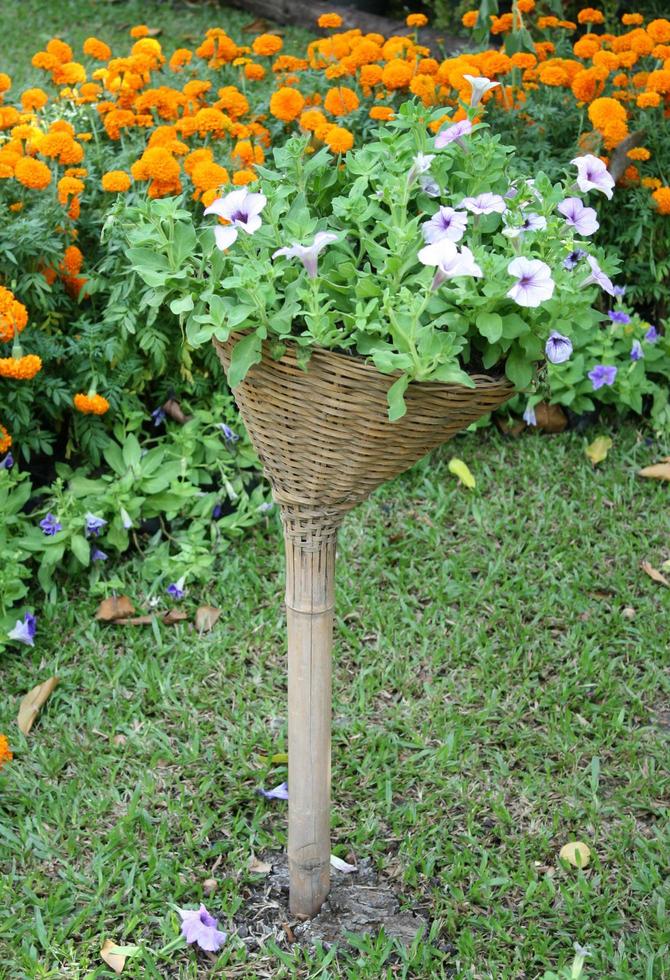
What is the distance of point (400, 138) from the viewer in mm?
1714

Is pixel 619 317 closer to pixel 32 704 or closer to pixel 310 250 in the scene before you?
pixel 32 704

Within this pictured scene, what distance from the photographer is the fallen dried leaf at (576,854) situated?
2.33 metres

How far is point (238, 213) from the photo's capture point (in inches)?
61.8

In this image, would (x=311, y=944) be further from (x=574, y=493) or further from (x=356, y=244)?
(x=574, y=493)

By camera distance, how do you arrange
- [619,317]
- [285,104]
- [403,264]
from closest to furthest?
[403,264] → [285,104] → [619,317]

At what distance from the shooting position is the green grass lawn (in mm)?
2203

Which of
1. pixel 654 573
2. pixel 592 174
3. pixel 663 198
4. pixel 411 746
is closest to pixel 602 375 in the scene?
pixel 663 198

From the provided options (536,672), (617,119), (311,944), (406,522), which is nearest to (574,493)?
(406,522)

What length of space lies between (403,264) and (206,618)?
1664 millimetres

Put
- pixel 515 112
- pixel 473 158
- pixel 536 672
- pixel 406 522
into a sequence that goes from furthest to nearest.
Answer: pixel 515 112 → pixel 406 522 → pixel 536 672 → pixel 473 158

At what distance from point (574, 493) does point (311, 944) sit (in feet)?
5.78

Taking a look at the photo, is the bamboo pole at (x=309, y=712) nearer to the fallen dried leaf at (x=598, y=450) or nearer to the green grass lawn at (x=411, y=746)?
the green grass lawn at (x=411, y=746)

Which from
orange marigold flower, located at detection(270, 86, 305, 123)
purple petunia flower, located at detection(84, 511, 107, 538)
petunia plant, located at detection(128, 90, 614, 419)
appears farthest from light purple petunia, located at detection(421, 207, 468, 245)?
orange marigold flower, located at detection(270, 86, 305, 123)

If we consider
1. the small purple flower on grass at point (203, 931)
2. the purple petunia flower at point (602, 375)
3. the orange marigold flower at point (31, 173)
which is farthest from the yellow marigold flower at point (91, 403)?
the purple petunia flower at point (602, 375)
